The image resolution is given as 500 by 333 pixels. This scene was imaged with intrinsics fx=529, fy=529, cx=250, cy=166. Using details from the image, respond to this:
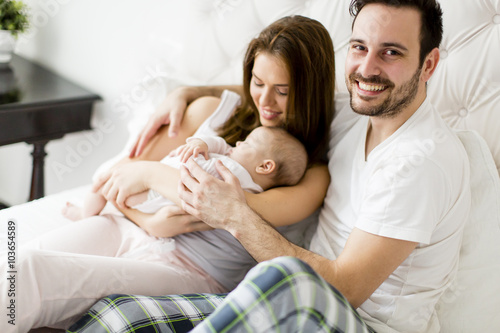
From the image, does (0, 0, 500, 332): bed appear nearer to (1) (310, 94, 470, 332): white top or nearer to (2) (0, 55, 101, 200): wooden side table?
(1) (310, 94, 470, 332): white top

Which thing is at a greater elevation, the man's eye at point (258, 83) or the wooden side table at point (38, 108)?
the man's eye at point (258, 83)

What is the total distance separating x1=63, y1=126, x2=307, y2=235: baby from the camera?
1376 mm

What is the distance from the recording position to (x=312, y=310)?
94 cm

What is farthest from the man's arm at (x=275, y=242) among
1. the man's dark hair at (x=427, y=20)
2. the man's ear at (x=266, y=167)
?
the man's dark hair at (x=427, y=20)

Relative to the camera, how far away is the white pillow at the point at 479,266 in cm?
120

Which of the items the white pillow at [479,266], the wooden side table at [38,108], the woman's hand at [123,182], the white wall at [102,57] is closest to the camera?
the white pillow at [479,266]

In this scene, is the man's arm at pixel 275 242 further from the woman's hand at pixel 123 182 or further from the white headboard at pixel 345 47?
the white headboard at pixel 345 47

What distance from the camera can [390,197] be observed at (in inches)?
44.4

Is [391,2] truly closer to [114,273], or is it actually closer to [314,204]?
[314,204]

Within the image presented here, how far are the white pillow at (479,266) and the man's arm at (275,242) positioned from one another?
0.20 metres

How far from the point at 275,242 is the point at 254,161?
0.89 ft

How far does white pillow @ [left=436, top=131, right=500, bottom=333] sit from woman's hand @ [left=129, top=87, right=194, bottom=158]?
839mm

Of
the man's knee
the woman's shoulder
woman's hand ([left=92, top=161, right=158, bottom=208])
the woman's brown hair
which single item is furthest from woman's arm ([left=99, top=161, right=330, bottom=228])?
the man's knee

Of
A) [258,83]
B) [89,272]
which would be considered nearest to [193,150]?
[258,83]
